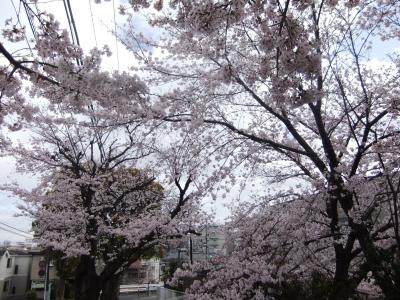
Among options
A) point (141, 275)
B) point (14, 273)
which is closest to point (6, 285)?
point (14, 273)

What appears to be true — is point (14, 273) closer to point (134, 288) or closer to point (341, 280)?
point (134, 288)

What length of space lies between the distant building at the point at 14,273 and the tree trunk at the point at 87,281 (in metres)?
31.3

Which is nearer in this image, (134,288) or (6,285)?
(6,285)

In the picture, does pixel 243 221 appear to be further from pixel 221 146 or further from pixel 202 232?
pixel 202 232

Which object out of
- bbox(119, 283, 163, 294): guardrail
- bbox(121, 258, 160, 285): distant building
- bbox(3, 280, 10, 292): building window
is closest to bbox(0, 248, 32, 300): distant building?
bbox(3, 280, 10, 292): building window

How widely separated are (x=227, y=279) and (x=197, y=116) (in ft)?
11.6

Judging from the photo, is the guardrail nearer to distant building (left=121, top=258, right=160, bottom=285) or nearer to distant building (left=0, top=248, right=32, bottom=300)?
distant building (left=121, top=258, right=160, bottom=285)

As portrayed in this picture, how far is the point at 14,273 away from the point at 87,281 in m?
35.6

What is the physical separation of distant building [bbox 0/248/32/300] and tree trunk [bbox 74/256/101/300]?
1231 inches

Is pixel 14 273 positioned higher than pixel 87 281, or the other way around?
pixel 14 273

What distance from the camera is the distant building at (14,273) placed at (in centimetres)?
3884

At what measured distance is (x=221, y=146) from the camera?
7.35m

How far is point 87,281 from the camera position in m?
11.1

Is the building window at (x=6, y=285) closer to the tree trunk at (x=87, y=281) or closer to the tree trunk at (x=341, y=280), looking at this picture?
the tree trunk at (x=87, y=281)
